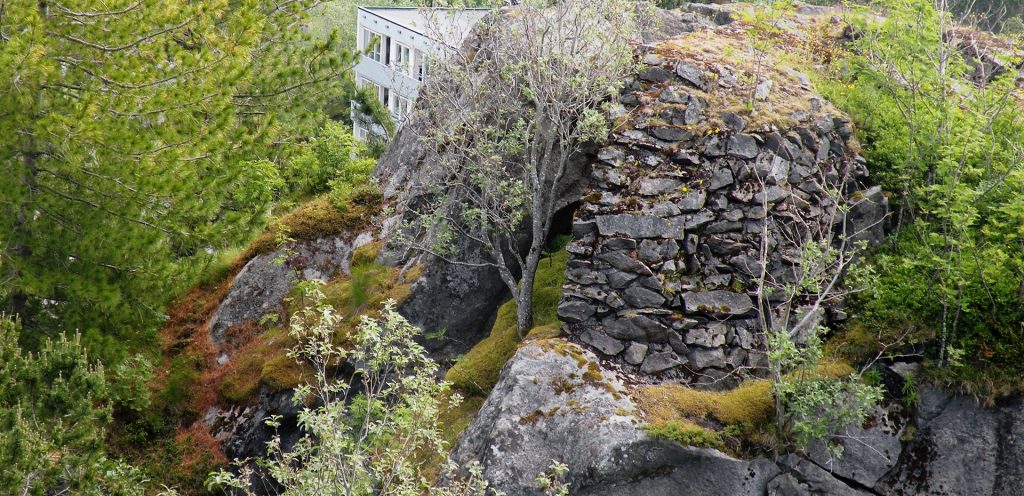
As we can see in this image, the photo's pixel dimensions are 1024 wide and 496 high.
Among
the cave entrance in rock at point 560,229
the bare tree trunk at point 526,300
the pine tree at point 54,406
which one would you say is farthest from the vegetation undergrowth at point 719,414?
the pine tree at point 54,406

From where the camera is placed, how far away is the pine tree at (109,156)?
1180 centimetres

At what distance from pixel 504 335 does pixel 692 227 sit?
12.4 ft

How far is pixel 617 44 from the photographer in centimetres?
1424

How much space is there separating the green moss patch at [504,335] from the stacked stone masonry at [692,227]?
1.36m

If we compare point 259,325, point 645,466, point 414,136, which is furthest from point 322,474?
point 414,136

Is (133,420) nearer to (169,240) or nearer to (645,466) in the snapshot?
(169,240)

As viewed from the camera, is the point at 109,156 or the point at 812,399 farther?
the point at 109,156

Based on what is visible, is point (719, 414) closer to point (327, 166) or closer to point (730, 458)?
point (730, 458)

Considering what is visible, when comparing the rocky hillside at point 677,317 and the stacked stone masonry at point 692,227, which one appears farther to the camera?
the stacked stone masonry at point 692,227

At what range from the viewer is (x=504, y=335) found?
14578mm

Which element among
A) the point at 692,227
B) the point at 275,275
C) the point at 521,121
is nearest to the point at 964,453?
the point at 692,227

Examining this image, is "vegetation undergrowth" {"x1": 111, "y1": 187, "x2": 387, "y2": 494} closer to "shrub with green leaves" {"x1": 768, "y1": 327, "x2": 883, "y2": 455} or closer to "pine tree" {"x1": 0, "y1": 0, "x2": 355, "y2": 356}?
"pine tree" {"x1": 0, "y1": 0, "x2": 355, "y2": 356}

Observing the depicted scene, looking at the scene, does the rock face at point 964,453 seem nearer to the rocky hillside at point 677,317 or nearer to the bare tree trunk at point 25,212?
the rocky hillside at point 677,317

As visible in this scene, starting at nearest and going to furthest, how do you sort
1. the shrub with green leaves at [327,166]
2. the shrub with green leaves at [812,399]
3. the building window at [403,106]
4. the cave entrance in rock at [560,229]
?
the shrub with green leaves at [812,399] < the cave entrance in rock at [560,229] < the building window at [403,106] < the shrub with green leaves at [327,166]
